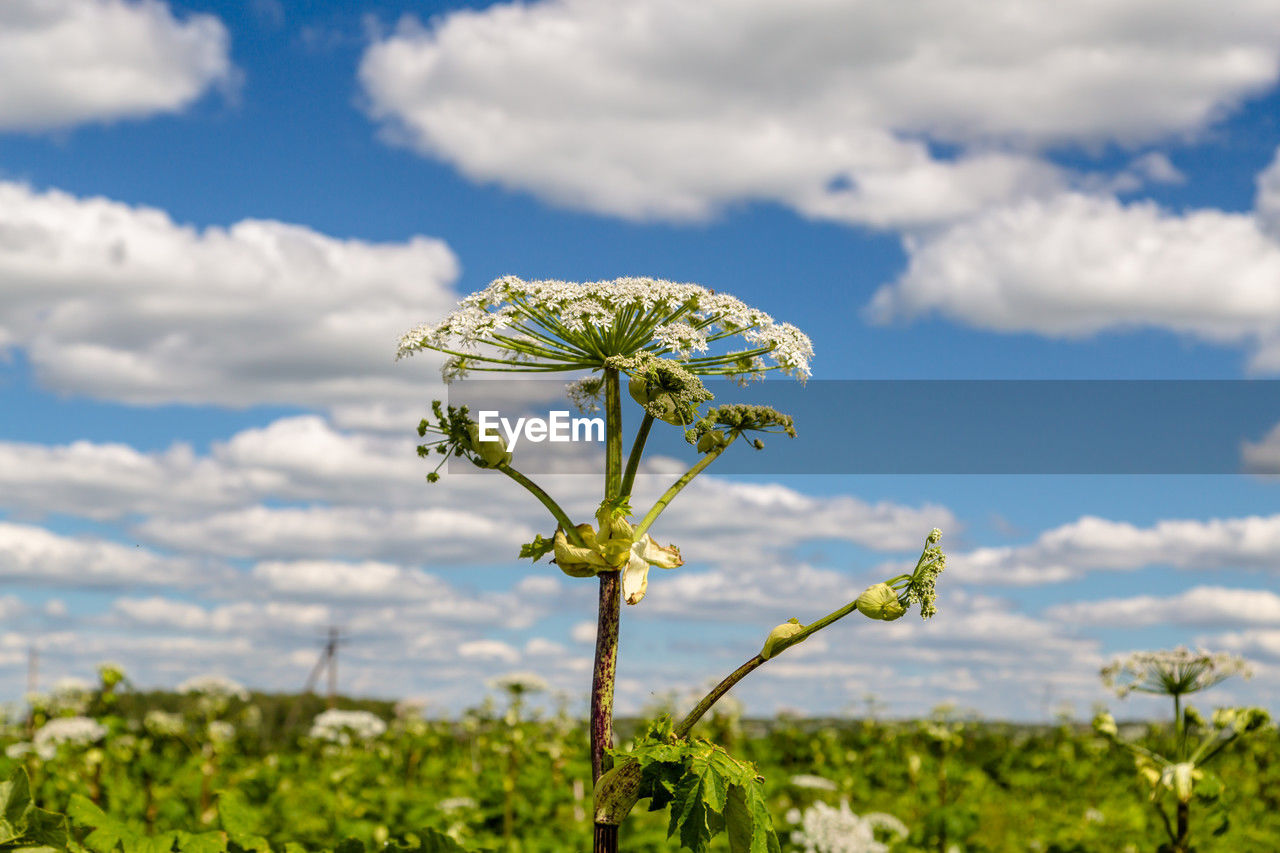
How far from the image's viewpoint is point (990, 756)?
55.9ft

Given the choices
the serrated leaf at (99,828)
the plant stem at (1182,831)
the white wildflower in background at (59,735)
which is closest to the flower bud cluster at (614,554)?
the serrated leaf at (99,828)

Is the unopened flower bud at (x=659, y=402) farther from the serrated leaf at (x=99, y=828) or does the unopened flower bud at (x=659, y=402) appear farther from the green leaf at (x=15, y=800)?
the serrated leaf at (x=99, y=828)

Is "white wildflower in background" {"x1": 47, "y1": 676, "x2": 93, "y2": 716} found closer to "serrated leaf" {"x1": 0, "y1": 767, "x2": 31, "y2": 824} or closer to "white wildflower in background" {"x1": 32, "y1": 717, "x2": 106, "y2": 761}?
"white wildflower in background" {"x1": 32, "y1": 717, "x2": 106, "y2": 761}

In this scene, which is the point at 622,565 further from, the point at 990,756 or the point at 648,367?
the point at 990,756

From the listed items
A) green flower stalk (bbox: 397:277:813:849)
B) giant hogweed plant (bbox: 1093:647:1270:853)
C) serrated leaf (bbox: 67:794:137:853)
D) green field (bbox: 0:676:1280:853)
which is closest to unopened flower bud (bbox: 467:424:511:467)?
green flower stalk (bbox: 397:277:813:849)

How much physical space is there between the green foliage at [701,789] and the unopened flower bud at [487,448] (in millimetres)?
860

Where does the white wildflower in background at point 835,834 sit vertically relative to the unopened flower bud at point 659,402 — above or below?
below

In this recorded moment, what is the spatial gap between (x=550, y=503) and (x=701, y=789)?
0.90 meters

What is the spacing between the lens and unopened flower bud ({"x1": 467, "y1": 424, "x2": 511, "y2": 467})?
9.50 ft

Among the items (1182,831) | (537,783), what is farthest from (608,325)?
(537,783)

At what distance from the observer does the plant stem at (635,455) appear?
9.36ft

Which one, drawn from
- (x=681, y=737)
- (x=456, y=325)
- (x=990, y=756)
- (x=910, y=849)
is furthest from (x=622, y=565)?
(x=990, y=756)

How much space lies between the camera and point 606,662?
267 cm

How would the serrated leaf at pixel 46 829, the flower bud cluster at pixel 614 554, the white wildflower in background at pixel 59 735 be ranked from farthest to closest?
the white wildflower in background at pixel 59 735 → the flower bud cluster at pixel 614 554 → the serrated leaf at pixel 46 829
